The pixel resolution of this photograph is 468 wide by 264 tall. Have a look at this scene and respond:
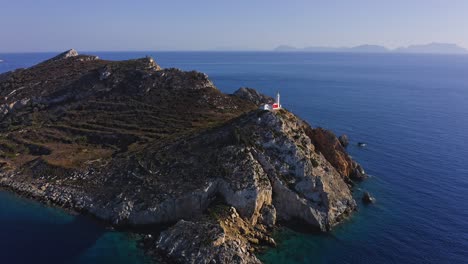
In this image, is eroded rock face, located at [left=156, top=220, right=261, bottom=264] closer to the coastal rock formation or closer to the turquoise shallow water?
the turquoise shallow water

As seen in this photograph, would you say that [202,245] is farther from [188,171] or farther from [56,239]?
[56,239]

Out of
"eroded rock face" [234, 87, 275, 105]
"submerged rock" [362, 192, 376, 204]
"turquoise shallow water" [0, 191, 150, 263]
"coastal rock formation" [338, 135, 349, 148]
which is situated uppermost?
"eroded rock face" [234, 87, 275, 105]

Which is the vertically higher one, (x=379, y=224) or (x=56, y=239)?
(x=379, y=224)

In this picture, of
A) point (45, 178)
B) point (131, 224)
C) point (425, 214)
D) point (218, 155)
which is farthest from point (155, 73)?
point (425, 214)

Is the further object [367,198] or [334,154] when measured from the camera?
[334,154]

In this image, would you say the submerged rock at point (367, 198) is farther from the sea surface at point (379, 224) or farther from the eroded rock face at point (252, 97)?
the eroded rock face at point (252, 97)

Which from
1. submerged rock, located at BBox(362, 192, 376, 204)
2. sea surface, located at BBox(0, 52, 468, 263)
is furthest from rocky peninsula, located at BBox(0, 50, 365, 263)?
submerged rock, located at BBox(362, 192, 376, 204)

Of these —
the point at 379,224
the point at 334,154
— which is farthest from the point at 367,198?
the point at 334,154

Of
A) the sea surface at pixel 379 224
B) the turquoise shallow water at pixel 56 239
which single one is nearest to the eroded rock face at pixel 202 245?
the sea surface at pixel 379 224

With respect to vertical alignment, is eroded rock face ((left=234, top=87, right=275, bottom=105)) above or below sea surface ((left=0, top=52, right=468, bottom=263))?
above

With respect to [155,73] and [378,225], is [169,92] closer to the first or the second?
[155,73]
